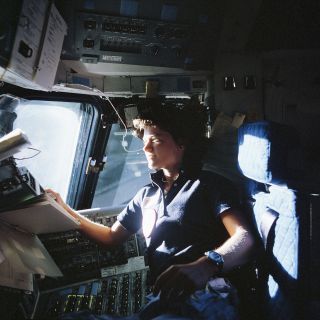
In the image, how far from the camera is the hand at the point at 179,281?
115 cm

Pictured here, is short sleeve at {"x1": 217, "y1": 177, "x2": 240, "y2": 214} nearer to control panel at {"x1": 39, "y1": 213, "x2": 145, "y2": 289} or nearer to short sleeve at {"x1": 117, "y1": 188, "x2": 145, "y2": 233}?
short sleeve at {"x1": 117, "y1": 188, "x2": 145, "y2": 233}

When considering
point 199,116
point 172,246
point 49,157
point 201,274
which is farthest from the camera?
point 49,157

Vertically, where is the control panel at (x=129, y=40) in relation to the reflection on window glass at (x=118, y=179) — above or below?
above

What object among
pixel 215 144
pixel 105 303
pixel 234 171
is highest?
pixel 215 144

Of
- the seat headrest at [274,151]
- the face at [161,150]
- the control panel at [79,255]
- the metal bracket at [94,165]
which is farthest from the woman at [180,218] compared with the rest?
the metal bracket at [94,165]

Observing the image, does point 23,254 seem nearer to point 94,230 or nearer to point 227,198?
point 94,230

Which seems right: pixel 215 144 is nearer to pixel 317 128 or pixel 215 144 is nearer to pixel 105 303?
pixel 317 128

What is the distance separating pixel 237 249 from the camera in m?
1.42

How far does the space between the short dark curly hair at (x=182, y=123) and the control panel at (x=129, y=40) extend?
0.38 meters

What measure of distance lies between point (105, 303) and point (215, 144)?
1.50 m

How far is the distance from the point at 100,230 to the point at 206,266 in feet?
3.33

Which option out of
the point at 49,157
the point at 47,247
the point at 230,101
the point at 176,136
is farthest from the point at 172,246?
the point at 49,157

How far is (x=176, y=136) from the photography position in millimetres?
2059

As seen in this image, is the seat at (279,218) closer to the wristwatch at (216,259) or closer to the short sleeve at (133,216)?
the wristwatch at (216,259)
